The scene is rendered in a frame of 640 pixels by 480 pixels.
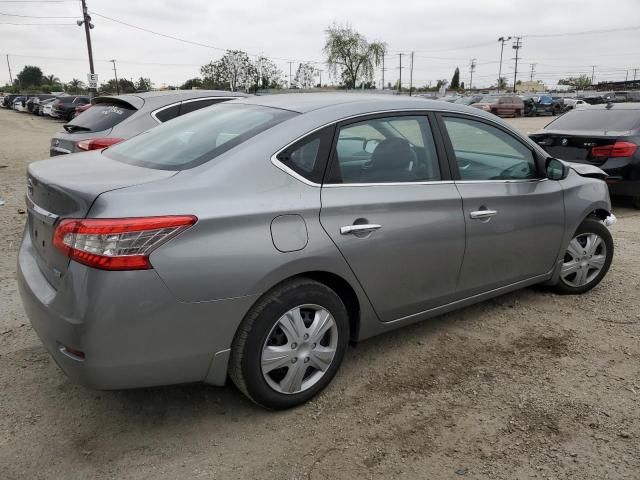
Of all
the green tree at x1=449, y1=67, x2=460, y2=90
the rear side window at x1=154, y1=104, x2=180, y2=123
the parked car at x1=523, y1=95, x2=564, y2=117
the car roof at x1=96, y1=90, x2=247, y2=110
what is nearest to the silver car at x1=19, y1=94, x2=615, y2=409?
the rear side window at x1=154, y1=104, x2=180, y2=123

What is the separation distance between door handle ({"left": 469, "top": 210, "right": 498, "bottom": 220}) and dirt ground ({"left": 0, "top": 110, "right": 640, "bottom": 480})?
849 millimetres

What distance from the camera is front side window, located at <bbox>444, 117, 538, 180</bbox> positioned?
347cm

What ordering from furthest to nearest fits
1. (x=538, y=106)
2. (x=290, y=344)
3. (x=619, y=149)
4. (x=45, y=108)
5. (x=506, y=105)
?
(x=538, y=106) < (x=506, y=105) < (x=45, y=108) < (x=619, y=149) < (x=290, y=344)

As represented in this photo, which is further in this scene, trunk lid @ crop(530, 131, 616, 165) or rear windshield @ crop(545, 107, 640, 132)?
rear windshield @ crop(545, 107, 640, 132)

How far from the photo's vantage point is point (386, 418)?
281cm

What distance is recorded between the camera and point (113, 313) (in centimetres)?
222

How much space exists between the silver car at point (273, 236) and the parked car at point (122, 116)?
2684 mm

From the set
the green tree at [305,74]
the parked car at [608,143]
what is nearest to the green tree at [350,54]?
the green tree at [305,74]

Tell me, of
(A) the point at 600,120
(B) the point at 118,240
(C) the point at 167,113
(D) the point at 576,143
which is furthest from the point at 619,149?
(B) the point at 118,240

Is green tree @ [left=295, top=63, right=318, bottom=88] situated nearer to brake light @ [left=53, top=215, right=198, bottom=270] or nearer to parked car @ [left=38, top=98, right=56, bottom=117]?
parked car @ [left=38, top=98, right=56, bottom=117]

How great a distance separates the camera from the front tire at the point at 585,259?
4273mm

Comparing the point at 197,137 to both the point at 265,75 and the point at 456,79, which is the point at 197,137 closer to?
the point at 265,75

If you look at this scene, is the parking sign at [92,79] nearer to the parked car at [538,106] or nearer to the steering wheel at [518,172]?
the parked car at [538,106]

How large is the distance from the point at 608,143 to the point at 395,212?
17.8ft
